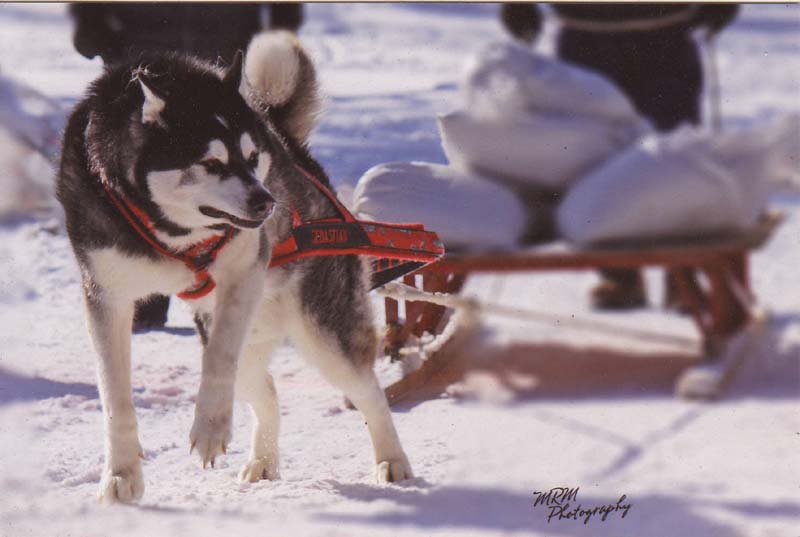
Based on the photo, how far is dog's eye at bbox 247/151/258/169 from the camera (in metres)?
Result: 1.38

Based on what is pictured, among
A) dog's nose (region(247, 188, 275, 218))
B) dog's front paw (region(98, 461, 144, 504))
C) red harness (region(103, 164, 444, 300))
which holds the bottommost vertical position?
dog's front paw (region(98, 461, 144, 504))

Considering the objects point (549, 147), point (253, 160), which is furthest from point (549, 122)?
point (253, 160)

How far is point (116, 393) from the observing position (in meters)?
1.52

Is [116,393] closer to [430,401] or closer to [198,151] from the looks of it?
[198,151]

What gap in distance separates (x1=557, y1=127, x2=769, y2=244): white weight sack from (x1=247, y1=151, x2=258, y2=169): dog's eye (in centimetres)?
46

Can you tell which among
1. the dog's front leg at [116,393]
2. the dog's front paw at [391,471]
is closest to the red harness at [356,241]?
the dog's front leg at [116,393]

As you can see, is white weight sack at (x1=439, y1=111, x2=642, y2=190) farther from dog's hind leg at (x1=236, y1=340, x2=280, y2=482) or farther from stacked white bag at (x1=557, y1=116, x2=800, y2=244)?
dog's hind leg at (x1=236, y1=340, x2=280, y2=482)

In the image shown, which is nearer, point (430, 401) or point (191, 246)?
point (191, 246)

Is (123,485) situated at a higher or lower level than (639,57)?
lower

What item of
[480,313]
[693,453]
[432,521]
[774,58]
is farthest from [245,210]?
[774,58]

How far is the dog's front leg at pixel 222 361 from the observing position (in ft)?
4.60

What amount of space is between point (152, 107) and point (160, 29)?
41cm

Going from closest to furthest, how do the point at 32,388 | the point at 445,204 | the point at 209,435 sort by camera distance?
the point at 209,435
the point at 445,204
the point at 32,388

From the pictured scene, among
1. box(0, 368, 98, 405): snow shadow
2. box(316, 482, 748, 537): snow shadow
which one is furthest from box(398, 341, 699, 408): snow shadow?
box(0, 368, 98, 405): snow shadow
